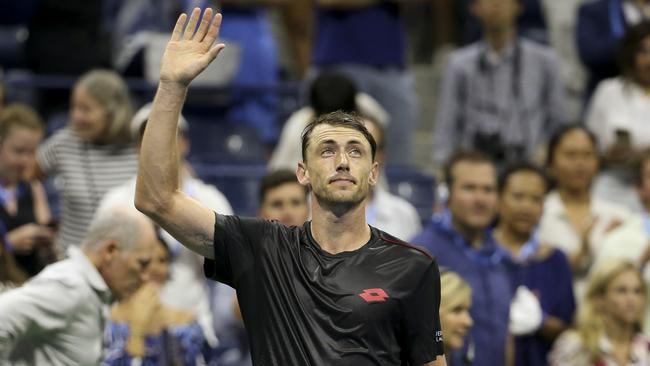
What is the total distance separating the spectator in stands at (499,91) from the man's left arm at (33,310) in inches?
178

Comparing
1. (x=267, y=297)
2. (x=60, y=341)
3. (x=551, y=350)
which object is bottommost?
(x=551, y=350)

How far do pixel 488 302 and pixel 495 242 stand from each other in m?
0.48

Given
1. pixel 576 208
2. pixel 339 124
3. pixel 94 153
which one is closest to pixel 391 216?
pixel 576 208

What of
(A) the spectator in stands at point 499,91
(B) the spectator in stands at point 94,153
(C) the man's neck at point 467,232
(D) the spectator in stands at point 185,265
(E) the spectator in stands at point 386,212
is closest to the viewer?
(D) the spectator in stands at point 185,265

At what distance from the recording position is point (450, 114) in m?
10.1

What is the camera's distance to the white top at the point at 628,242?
8672 millimetres

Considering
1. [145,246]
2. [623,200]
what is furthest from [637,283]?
[145,246]

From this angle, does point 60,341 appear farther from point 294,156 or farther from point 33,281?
point 294,156

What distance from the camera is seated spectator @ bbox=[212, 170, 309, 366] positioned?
790cm

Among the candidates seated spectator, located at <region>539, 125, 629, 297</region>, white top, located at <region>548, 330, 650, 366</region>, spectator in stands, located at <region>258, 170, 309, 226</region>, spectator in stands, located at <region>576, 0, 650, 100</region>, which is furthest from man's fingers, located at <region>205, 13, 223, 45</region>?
spectator in stands, located at <region>576, 0, 650, 100</region>

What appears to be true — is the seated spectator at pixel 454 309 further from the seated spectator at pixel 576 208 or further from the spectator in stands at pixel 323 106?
the seated spectator at pixel 576 208

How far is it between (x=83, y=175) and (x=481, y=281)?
2389 mm

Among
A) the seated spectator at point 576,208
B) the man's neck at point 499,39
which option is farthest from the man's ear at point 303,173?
the man's neck at point 499,39

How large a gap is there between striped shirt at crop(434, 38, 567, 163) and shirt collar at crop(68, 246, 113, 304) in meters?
4.21
